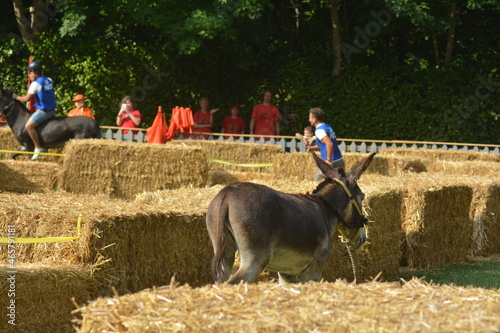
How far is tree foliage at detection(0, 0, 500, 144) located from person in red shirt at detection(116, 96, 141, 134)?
4530mm

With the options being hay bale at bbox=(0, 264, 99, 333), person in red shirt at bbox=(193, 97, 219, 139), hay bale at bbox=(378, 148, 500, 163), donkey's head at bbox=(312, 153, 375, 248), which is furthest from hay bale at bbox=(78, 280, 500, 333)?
person in red shirt at bbox=(193, 97, 219, 139)

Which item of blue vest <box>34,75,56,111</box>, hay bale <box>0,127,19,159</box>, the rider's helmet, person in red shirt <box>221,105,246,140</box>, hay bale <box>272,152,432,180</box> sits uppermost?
the rider's helmet

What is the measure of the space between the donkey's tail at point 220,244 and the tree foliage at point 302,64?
1988 centimetres

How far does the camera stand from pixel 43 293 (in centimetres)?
731

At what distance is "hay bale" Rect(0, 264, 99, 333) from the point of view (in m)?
7.15

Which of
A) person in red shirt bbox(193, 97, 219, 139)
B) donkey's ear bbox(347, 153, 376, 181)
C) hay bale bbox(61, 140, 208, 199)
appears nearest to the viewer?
donkey's ear bbox(347, 153, 376, 181)

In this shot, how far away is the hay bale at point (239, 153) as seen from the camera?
21.4 meters

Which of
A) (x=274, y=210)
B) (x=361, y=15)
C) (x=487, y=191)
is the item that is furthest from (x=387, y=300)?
(x=361, y=15)

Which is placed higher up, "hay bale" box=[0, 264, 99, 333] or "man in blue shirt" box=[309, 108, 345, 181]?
"man in blue shirt" box=[309, 108, 345, 181]

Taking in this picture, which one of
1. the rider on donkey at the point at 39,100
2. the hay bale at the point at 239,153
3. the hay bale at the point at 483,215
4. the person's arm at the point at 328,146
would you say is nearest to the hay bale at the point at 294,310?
the hay bale at the point at 483,215

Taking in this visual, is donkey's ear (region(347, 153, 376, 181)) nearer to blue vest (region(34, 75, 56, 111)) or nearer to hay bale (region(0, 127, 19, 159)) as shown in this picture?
blue vest (region(34, 75, 56, 111))

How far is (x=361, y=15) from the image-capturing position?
2838cm

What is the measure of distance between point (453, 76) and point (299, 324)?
84.3 feet

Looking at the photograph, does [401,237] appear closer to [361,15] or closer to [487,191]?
[487,191]
